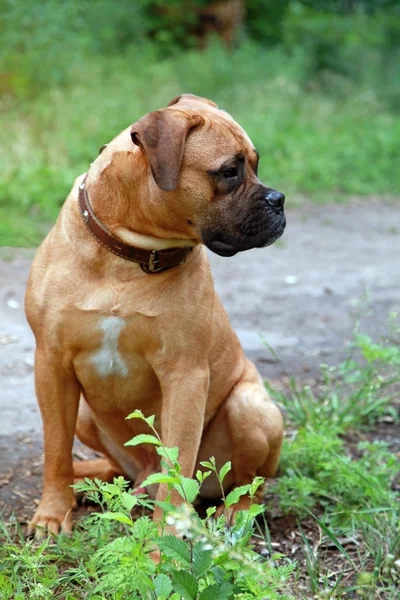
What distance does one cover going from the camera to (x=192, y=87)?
11.2 meters

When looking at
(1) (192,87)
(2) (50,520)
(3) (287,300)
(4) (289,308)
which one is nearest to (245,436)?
(2) (50,520)

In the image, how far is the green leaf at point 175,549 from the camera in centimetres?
205

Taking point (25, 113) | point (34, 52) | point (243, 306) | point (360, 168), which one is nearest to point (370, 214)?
point (360, 168)

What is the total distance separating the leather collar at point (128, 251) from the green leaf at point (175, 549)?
3.70 ft

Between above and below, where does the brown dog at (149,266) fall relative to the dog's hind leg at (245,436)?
above

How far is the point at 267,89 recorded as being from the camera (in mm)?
11414

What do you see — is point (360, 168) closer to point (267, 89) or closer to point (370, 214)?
point (370, 214)

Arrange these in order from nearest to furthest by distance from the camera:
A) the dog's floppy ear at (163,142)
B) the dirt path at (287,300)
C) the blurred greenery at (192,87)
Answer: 1. the dog's floppy ear at (163,142)
2. the dirt path at (287,300)
3. the blurred greenery at (192,87)

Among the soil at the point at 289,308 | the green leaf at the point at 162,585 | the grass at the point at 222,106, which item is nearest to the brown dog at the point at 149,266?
the soil at the point at 289,308

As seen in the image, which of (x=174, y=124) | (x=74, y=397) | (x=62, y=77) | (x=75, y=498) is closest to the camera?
(x=174, y=124)

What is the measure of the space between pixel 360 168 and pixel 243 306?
4259mm

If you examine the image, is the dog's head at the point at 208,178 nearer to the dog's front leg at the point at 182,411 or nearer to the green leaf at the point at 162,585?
the dog's front leg at the point at 182,411

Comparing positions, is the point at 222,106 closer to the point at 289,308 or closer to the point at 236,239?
the point at 289,308

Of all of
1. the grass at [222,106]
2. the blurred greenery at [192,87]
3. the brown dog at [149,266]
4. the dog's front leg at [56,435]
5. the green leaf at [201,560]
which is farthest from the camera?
the blurred greenery at [192,87]
